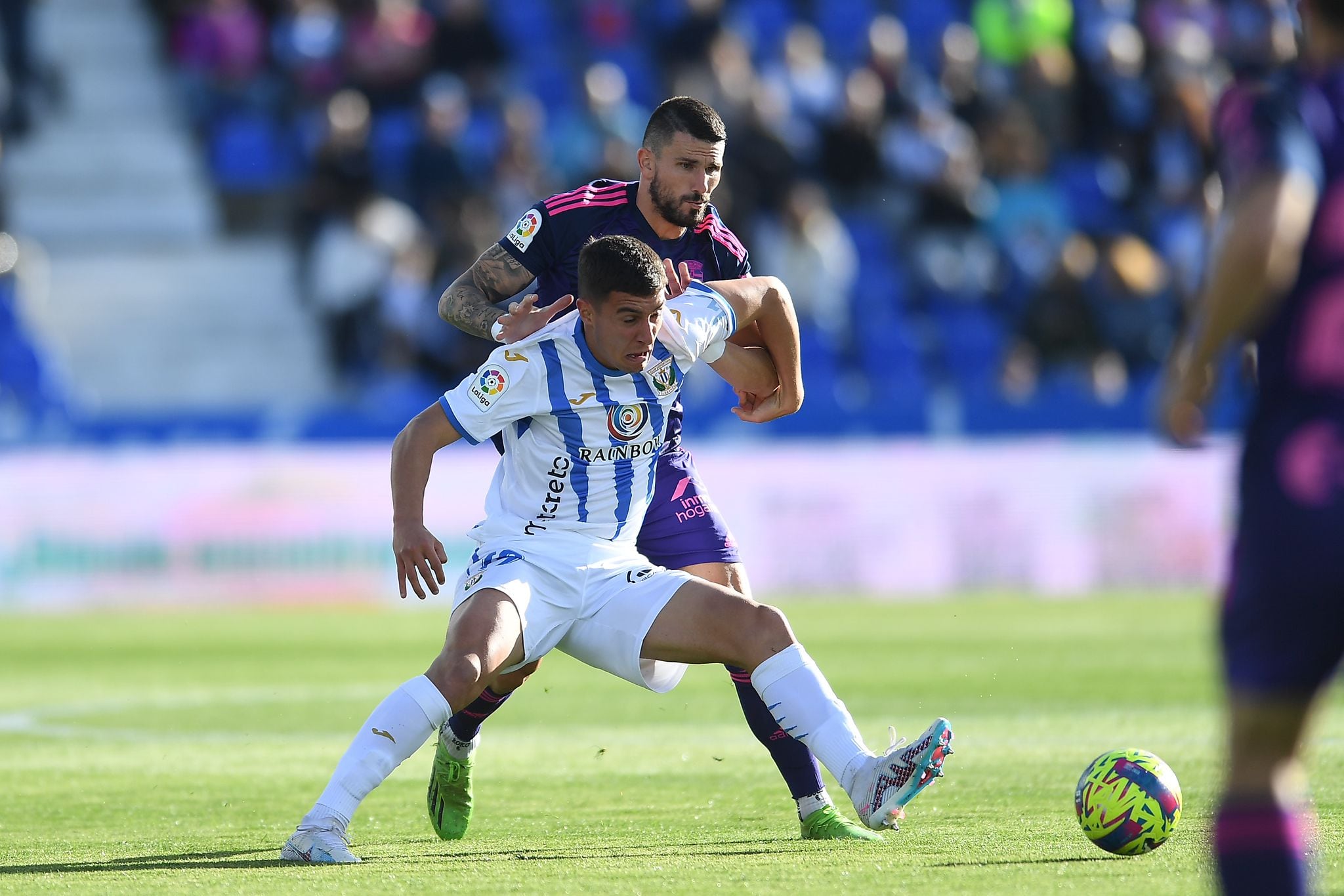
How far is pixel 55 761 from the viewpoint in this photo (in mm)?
7797

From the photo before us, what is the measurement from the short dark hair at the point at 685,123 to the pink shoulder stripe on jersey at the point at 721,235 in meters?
0.33

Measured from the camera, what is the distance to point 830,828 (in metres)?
5.80

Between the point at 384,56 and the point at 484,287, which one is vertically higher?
the point at 384,56

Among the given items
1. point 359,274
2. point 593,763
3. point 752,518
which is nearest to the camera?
point 593,763

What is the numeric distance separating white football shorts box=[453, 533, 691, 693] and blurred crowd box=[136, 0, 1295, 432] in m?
10.8

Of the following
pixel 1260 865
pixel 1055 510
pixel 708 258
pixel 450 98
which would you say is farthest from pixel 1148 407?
pixel 1260 865

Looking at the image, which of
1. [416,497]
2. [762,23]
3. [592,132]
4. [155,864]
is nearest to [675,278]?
[416,497]

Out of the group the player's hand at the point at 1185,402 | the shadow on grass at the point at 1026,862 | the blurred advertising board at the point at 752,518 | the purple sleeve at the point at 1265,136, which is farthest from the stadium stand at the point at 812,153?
the purple sleeve at the point at 1265,136

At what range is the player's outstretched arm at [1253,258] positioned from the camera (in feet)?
10.5

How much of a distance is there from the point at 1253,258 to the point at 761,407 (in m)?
3.09

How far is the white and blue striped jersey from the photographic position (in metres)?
5.77

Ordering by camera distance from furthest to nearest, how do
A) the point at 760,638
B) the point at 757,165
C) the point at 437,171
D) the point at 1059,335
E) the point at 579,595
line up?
the point at 757,165 → the point at 437,171 → the point at 1059,335 → the point at 579,595 → the point at 760,638

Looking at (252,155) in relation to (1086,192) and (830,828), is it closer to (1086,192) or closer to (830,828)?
(1086,192)

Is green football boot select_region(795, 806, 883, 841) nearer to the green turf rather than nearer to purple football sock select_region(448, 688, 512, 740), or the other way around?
the green turf
